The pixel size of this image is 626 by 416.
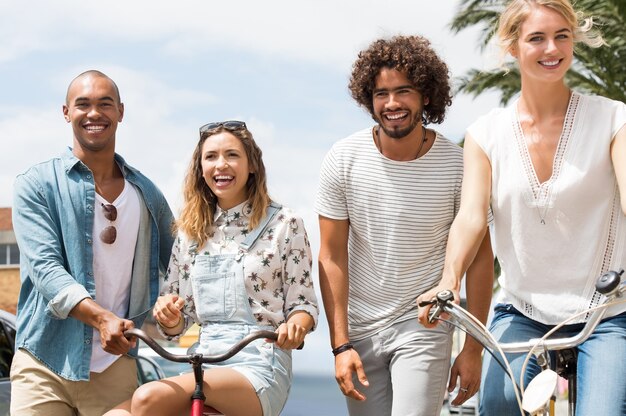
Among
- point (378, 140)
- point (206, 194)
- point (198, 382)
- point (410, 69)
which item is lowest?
point (198, 382)

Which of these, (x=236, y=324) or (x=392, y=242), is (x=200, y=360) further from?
(x=392, y=242)

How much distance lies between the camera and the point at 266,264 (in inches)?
183

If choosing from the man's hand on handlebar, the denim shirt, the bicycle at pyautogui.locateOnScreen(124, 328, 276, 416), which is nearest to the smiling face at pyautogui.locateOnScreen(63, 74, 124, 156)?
the denim shirt

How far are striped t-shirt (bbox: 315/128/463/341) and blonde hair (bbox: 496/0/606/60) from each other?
2.72ft

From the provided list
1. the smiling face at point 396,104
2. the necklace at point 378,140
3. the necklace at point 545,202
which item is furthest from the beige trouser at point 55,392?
the necklace at point 545,202

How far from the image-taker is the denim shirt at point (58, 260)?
15.8 feet

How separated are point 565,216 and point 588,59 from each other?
48.0ft

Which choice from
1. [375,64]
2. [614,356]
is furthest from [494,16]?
[614,356]

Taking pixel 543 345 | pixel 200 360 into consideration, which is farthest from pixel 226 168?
pixel 543 345

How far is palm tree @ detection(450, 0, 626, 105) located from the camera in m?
17.0

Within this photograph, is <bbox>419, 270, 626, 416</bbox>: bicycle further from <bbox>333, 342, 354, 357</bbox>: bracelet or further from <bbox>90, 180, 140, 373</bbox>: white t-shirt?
<bbox>90, 180, 140, 373</bbox>: white t-shirt

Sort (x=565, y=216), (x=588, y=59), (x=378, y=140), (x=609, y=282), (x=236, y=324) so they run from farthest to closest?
(x=588, y=59) < (x=378, y=140) < (x=236, y=324) < (x=565, y=216) < (x=609, y=282)

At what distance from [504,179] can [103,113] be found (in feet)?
6.72

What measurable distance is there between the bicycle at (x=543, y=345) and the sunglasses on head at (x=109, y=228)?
6.05 feet
